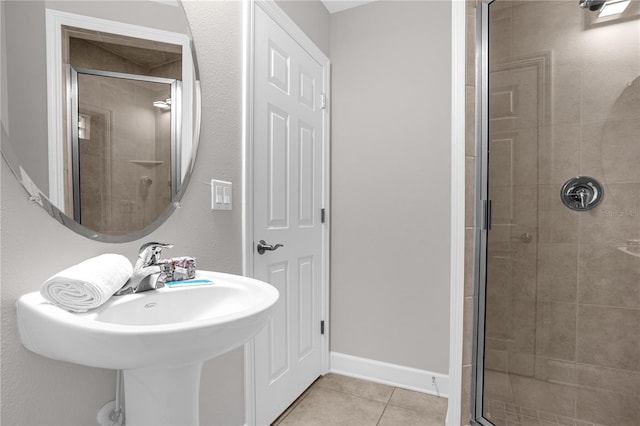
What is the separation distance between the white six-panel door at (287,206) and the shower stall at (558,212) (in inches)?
37.7

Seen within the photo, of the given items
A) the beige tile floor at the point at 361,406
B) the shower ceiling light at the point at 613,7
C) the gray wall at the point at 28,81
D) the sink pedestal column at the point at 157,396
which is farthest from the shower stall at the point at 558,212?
the gray wall at the point at 28,81

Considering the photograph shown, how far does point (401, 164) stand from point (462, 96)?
653mm

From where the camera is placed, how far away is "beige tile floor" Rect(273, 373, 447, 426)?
175 centimetres

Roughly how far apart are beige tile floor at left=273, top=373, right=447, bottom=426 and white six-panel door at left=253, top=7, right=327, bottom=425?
81mm

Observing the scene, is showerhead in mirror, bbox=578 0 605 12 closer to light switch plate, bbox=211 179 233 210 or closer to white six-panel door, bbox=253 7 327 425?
white six-panel door, bbox=253 7 327 425

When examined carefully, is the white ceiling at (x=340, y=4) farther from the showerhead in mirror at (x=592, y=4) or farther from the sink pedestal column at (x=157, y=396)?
the sink pedestal column at (x=157, y=396)

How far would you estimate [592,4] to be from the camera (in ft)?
4.36

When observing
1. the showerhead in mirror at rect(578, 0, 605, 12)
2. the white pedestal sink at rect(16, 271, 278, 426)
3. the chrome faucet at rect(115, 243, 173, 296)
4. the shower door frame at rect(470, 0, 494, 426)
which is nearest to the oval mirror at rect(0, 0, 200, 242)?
the chrome faucet at rect(115, 243, 173, 296)

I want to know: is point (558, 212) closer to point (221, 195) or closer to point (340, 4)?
point (221, 195)

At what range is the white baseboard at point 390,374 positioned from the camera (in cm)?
202

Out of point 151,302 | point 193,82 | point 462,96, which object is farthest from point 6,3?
point 462,96

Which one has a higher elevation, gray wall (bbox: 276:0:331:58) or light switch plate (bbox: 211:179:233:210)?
gray wall (bbox: 276:0:331:58)

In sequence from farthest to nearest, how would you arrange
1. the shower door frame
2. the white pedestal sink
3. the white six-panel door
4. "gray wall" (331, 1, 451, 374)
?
"gray wall" (331, 1, 451, 374), the white six-panel door, the shower door frame, the white pedestal sink

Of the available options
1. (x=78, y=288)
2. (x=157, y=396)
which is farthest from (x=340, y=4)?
(x=157, y=396)
